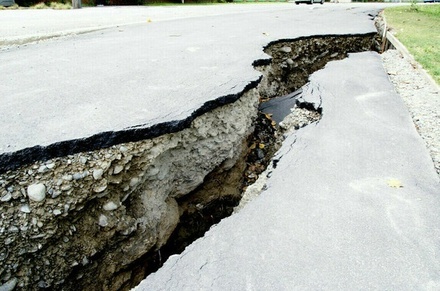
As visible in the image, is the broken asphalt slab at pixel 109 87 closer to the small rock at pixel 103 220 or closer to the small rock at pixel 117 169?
the small rock at pixel 117 169

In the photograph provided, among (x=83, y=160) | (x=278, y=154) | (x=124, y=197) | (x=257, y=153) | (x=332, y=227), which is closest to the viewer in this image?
(x=332, y=227)

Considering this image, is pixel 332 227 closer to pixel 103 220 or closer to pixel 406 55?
pixel 103 220

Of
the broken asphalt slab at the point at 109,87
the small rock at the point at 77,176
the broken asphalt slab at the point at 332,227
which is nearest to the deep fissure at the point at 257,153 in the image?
the broken asphalt slab at the point at 109,87

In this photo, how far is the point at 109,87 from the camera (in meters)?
3.43

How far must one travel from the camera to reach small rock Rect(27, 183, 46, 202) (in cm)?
215

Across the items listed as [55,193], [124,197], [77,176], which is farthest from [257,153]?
[55,193]

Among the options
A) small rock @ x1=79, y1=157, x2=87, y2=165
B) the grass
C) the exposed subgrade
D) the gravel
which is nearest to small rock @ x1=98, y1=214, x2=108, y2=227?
the exposed subgrade

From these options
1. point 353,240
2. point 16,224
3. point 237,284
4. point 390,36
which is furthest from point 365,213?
point 390,36

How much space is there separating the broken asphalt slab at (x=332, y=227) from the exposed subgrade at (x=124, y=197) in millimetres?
571

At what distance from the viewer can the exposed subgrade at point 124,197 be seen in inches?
84.8

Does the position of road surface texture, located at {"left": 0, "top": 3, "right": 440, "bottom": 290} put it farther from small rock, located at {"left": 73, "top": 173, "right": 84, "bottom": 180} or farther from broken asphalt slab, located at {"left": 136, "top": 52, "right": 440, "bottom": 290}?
small rock, located at {"left": 73, "top": 173, "right": 84, "bottom": 180}

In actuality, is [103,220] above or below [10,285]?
above

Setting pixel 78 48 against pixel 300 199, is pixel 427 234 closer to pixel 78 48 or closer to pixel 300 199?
pixel 300 199

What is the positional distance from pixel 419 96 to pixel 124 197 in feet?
13.2
